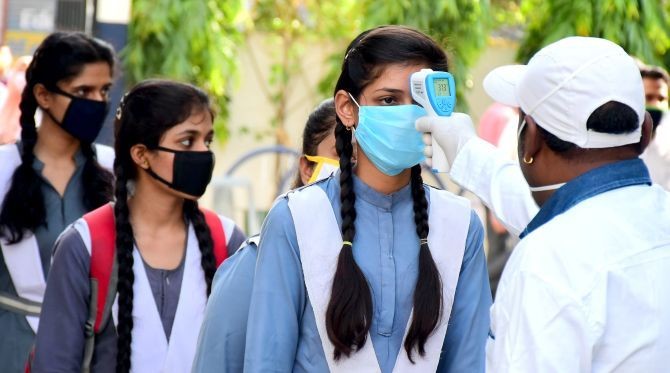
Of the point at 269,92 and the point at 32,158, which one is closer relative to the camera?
the point at 32,158

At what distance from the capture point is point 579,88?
2982mm

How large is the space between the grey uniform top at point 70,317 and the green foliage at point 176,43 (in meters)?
5.44

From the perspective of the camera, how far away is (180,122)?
4711 mm

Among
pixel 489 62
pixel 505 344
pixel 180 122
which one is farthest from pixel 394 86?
pixel 489 62

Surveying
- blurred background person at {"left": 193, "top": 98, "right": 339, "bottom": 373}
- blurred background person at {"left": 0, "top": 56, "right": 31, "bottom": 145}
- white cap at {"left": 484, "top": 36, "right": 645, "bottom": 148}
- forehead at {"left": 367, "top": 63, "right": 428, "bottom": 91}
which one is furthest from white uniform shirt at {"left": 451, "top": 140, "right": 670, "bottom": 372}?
blurred background person at {"left": 0, "top": 56, "right": 31, "bottom": 145}

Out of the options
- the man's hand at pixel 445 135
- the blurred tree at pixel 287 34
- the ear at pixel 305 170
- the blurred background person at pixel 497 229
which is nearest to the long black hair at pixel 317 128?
the ear at pixel 305 170

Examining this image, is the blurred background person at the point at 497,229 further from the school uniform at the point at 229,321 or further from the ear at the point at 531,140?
the ear at the point at 531,140

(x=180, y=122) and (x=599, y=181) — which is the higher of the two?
(x=599, y=181)

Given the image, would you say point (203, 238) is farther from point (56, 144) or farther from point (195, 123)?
point (56, 144)

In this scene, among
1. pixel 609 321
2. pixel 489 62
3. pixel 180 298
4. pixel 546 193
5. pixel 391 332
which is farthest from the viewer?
pixel 489 62

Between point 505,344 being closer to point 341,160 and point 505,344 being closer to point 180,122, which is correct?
point 341,160

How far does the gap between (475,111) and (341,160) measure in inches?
394

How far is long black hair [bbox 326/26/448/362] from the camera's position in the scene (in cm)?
345

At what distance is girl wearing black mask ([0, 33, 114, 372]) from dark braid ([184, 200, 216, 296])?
59cm
